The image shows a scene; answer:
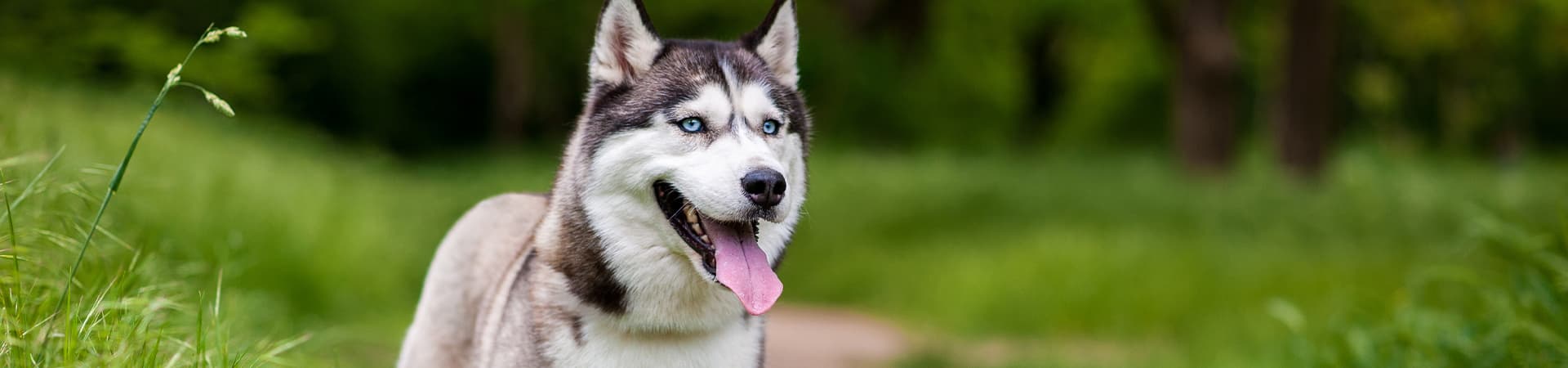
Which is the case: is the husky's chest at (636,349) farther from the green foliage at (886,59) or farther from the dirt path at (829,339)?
the green foliage at (886,59)

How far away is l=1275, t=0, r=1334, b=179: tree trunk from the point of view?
16.0 meters

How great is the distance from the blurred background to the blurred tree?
0.04 meters

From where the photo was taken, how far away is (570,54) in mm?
23750

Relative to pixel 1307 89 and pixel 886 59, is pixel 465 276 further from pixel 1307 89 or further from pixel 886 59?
pixel 886 59

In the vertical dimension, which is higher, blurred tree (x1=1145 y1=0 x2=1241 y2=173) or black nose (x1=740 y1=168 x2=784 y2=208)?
black nose (x1=740 y1=168 x2=784 y2=208)

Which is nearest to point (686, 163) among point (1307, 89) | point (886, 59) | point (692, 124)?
point (692, 124)

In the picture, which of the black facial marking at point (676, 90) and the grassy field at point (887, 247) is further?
the grassy field at point (887, 247)

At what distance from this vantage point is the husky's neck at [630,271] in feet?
12.4

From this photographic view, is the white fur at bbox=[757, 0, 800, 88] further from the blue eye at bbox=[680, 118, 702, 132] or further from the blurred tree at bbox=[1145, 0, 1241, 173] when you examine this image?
the blurred tree at bbox=[1145, 0, 1241, 173]

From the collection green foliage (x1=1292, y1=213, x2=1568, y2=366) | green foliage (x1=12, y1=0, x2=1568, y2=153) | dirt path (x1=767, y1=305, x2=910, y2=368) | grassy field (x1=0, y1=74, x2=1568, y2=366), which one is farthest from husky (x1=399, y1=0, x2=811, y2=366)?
green foliage (x1=12, y1=0, x2=1568, y2=153)

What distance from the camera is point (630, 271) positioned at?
3.80m

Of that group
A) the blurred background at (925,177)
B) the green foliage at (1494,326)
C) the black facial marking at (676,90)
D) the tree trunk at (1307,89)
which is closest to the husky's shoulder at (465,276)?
the blurred background at (925,177)

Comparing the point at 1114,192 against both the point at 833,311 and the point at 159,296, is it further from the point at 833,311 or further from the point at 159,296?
the point at 159,296

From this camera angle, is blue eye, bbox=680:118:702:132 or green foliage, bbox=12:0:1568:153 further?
green foliage, bbox=12:0:1568:153
